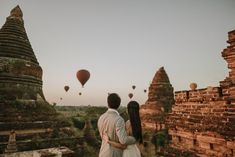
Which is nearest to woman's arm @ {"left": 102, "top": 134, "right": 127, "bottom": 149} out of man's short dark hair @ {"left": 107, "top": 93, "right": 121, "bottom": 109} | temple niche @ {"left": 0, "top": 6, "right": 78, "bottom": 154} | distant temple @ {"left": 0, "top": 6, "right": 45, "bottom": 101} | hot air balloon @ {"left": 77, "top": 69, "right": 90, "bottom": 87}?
man's short dark hair @ {"left": 107, "top": 93, "right": 121, "bottom": 109}

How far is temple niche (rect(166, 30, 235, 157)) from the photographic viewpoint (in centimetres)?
A: 446

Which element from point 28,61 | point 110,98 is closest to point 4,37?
point 28,61

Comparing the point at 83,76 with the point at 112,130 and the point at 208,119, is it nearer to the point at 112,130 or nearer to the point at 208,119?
the point at 208,119

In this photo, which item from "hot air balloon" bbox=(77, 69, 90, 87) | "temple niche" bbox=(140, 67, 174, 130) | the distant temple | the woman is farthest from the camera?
"temple niche" bbox=(140, 67, 174, 130)

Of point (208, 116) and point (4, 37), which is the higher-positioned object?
point (4, 37)

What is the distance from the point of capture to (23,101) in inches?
572

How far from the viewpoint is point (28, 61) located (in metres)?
16.5

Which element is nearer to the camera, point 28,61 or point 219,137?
point 219,137

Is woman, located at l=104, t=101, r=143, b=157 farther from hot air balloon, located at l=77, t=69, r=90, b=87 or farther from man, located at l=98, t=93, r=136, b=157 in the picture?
hot air balloon, located at l=77, t=69, r=90, b=87

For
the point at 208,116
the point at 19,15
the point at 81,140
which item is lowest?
the point at 81,140

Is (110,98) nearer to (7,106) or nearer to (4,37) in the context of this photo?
(7,106)

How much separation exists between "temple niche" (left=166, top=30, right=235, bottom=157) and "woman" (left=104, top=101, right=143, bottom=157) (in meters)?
2.50

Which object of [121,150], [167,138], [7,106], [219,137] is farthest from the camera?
[167,138]

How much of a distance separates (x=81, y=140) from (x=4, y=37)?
35.1 ft
